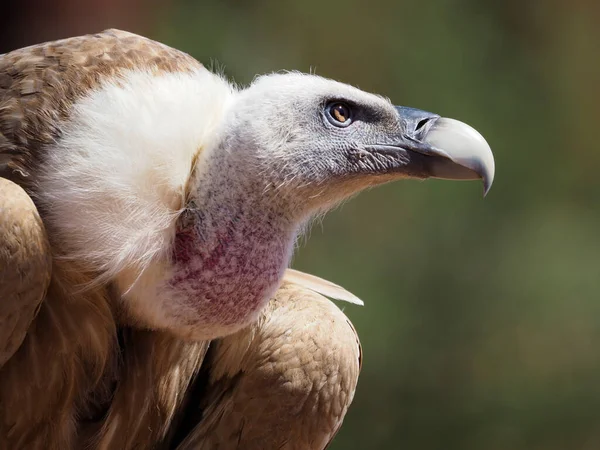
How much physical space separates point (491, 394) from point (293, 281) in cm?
352

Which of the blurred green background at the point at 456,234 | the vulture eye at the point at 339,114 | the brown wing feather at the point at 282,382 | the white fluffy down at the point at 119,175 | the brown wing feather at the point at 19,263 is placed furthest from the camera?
the blurred green background at the point at 456,234

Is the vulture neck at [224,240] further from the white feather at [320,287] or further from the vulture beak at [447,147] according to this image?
the white feather at [320,287]

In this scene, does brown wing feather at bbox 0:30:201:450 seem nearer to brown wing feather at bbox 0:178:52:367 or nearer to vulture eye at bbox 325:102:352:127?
brown wing feather at bbox 0:178:52:367

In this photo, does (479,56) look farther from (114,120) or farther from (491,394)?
(114,120)

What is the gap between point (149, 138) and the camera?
2.46 metres

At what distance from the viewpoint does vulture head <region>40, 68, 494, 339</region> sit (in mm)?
2420

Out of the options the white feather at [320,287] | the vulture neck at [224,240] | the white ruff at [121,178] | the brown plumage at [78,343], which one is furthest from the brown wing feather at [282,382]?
the white ruff at [121,178]

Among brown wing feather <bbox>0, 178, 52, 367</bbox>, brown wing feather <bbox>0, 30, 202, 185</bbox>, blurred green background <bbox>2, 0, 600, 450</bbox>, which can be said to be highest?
brown wing feather <bbox>0, 30, 202, 185</bbox>

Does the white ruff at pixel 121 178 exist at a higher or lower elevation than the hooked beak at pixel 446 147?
lower

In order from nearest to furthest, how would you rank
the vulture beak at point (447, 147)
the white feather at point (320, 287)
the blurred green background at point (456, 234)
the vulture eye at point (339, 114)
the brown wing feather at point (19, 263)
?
the brown wing feather at point (19, 263), the vulture beak at point (447, 147), the vulture eye at point (339, 114), the white feather at point (320, 287), the blurred green background at point (456, 234)

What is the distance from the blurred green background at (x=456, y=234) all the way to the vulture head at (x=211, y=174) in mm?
3263

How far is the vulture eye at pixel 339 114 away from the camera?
8.75 ft

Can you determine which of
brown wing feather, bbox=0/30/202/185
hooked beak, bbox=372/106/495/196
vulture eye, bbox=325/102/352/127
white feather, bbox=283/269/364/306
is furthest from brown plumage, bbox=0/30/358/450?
hooked beak, bbox=372/106/495/196

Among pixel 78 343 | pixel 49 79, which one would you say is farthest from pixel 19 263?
pixel 49 79
